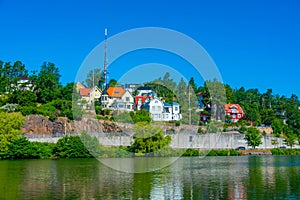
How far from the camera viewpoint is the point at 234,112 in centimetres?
8481

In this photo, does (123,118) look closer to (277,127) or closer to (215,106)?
(215,106)

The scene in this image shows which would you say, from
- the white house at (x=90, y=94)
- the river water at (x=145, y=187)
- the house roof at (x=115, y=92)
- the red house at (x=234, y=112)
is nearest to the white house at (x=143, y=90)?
the house roof at (x=115, y=92)

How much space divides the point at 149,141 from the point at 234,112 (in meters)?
36.1

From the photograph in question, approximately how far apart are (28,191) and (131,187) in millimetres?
5095

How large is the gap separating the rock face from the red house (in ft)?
90.7

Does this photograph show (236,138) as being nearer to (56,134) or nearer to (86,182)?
(56,134)

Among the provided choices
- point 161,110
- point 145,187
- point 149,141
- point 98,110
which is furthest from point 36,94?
point 145,187

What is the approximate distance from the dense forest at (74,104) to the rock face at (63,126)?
109 centimetres

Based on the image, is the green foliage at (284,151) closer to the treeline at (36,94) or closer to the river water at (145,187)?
the treeline at (36,94)

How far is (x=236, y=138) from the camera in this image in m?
67.2

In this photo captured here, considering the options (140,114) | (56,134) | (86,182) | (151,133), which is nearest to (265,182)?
(86,182)

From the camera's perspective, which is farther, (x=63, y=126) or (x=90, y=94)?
(x=90, y=94)

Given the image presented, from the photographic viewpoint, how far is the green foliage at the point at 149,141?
52.1 meters

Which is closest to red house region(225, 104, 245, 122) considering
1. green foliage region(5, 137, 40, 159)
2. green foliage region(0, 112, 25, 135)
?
green foliage region(5, 137, 40, 159)
